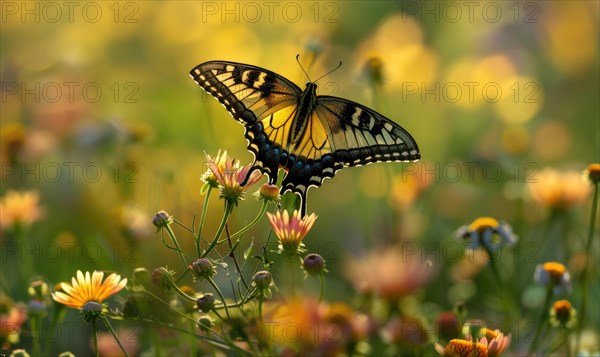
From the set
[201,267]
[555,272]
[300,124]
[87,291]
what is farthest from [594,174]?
[87,291]

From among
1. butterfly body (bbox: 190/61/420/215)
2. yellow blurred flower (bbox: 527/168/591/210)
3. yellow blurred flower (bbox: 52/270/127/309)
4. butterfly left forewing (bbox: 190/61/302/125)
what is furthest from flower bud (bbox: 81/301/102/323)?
yellow blurred flower (bbox: 527/168/591/210)

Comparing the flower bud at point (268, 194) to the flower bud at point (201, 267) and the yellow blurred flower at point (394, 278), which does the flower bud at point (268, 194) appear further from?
the yellow blurred flower at point (394, 278)

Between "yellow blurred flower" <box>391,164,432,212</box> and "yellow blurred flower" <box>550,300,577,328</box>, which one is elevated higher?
"yellow blurred flower" <box>391,164,432,212</box>

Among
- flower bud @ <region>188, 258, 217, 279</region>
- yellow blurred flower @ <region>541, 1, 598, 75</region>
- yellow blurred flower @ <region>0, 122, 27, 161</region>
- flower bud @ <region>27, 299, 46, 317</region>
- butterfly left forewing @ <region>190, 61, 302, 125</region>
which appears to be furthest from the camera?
yellow blurred flower @ <region>541, 1, 598, 75</region>

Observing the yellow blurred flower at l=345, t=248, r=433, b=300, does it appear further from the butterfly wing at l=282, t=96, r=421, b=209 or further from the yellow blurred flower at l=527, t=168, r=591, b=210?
→ the yellow blurred flower at l=527, t=168, r=591, b=210

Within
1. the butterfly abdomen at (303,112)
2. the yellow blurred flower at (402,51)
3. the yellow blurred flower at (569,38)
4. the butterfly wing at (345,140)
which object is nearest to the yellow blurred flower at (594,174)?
the butterfly wing at (345,140)

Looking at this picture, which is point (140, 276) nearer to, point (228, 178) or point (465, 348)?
point (228, 178)

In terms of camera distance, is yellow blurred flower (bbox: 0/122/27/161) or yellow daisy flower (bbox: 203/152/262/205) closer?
yellow daisy flower (bbox: 203/152/262/205)
